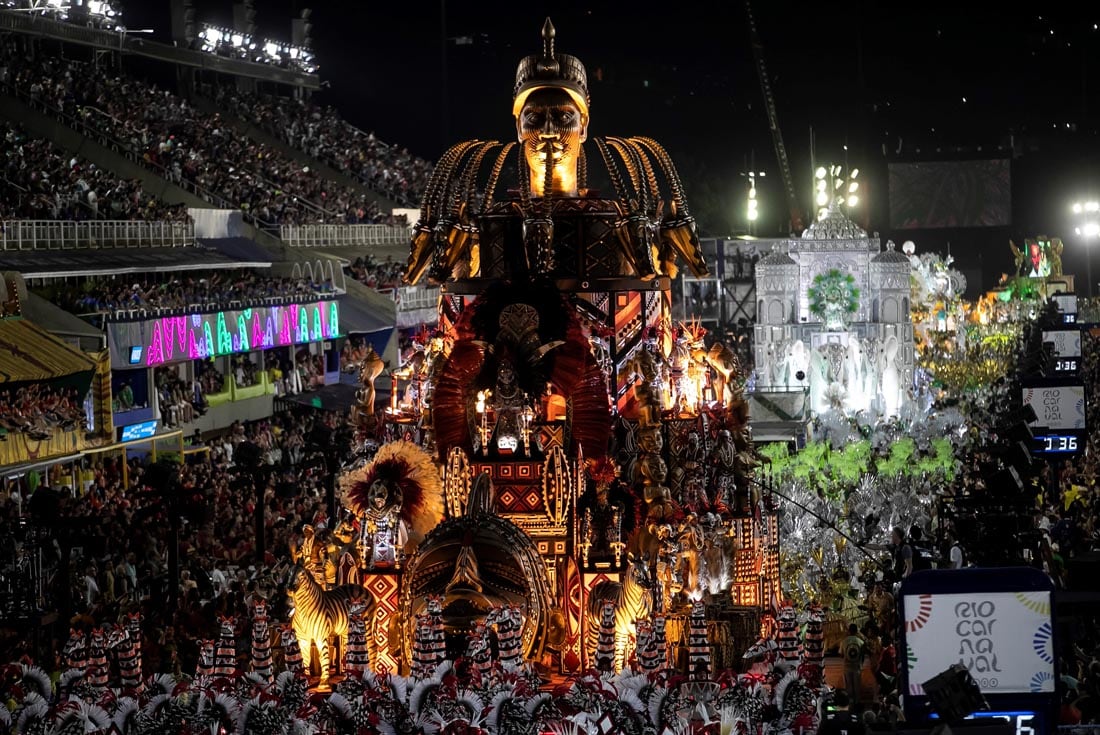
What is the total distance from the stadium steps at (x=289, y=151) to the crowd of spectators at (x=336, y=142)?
0.79 feet

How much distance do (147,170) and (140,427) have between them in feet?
41.6

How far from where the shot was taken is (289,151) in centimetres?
5147

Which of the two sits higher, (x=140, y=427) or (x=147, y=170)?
(x=147, y=170)

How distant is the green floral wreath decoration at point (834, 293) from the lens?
39.6 metres

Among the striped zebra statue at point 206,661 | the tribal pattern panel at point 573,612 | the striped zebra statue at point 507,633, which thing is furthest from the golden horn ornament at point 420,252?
the striped zebra statue at point 206,661

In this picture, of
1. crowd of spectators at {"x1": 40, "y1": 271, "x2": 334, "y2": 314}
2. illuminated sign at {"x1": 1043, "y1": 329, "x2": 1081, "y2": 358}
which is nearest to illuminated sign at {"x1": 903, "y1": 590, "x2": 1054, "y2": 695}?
crowd of spectators at {"x1": 40, "y1": 271, "x2": 334, "y2": 314}

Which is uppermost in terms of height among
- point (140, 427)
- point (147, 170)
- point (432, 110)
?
point (432, 110)

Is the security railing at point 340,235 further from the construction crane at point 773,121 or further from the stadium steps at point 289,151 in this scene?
the construction crane at point 773,121

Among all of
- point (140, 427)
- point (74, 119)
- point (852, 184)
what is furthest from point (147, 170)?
point (852, 184)

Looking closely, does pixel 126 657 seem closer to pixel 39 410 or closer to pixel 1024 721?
pixel 1024 721

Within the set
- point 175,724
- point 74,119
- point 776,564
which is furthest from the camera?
point 74,119

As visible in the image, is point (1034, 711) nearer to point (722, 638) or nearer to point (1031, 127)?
point (722, 638)

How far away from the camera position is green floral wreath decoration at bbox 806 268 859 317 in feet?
130

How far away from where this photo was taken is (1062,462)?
28.0 metres
